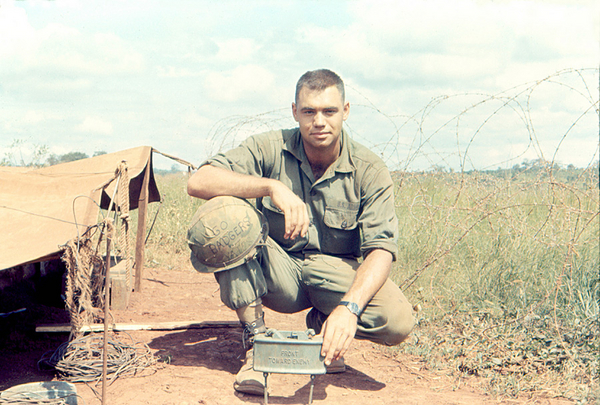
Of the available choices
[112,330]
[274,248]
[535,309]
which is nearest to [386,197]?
[274,248]

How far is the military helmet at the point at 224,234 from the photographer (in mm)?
2408

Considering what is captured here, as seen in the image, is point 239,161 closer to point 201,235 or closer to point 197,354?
point 201,235

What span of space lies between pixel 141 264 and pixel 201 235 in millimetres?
2117

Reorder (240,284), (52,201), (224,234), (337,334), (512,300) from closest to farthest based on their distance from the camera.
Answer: (337,334), (224,234), (240,284), (52,201), (512,300)

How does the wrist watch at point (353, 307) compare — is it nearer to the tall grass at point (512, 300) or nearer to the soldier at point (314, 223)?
the soldier at point (314, 223)

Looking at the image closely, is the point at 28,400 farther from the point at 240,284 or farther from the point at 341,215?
the point at 341,215

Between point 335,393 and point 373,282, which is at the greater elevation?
point 373,282

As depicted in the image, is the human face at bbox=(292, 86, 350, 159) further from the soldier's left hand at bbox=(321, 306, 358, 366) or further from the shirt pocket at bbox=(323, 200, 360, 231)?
the soldier's left hand at bbox=(321, 306, 358, 366)

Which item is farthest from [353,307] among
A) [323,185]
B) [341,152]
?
[341,152]

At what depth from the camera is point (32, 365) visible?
2850 millimetres

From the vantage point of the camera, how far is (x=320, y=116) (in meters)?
2.72

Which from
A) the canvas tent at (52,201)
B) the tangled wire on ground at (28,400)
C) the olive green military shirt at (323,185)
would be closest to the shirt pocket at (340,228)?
the olive green military shirt at (323,185)

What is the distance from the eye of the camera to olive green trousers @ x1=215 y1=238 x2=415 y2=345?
8.29ft

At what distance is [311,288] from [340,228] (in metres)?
0.38
